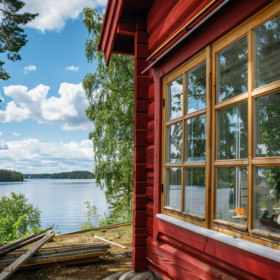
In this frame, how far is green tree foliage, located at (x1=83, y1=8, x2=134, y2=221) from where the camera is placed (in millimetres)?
10455

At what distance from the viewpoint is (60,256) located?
4066mm

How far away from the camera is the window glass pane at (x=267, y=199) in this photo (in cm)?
151

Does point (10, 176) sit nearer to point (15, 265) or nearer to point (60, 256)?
point (60, 256)

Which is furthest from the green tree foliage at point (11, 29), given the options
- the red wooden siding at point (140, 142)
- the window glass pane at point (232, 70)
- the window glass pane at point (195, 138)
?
the window glass pane at point (232, 70)

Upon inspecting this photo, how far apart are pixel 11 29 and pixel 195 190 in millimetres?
10463

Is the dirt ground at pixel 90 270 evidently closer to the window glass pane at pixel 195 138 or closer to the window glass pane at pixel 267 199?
the window glass pane at pixel 195 138

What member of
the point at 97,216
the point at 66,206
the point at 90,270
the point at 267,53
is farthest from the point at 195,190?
A: the point at 66,206

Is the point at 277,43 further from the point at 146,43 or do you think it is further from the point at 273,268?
the point at 146,43

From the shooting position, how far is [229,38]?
1.95m

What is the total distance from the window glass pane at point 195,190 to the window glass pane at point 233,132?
1.00 feet

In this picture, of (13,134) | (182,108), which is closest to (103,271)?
(182,108)

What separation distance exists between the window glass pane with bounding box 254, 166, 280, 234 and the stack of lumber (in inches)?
125

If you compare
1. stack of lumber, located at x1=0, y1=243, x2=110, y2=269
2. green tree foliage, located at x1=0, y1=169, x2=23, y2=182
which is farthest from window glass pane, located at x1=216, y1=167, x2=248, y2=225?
green tree foliage, located at x1=0, y1=169, x2=23, y2=182

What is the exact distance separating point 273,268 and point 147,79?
2.60m
